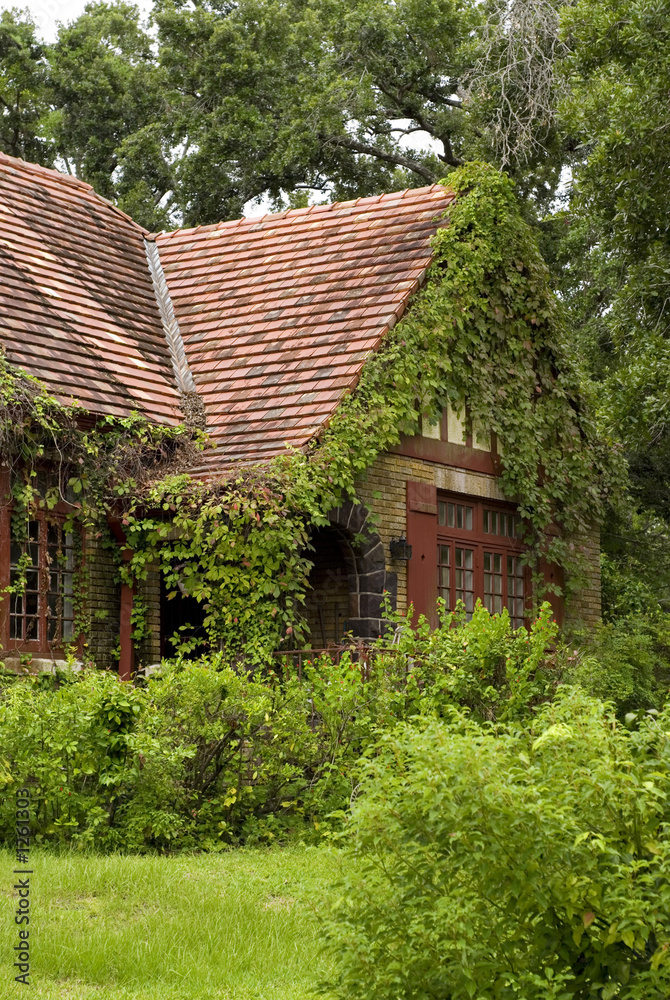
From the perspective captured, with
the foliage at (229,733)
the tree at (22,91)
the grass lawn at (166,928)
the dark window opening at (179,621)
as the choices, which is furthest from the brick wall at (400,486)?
the tree at (22,91)

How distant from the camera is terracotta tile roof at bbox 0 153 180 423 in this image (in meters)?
13.7

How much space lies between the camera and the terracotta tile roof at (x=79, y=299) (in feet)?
45.1

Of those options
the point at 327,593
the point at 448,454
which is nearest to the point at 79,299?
the point at 327,593

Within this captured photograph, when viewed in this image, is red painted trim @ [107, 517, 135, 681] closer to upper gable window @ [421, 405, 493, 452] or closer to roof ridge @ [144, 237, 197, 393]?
roof ridge @ [144, 237, 197, 393]

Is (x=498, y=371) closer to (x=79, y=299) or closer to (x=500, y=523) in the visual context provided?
(x=500, y=523)

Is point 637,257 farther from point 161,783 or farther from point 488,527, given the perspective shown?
point 161,783

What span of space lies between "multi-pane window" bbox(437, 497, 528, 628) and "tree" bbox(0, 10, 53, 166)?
2054 cm

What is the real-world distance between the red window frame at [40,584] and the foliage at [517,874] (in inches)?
302

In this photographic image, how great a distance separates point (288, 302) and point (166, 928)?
10.1m

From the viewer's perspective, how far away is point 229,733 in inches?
386

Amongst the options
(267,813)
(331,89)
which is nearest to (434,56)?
(331,89)

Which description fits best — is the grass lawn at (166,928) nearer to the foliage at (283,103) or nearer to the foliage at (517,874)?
the foliage at (517,874)

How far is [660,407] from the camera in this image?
1510 centimetres

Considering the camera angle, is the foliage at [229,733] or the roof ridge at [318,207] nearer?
the foliage at [229,733]
